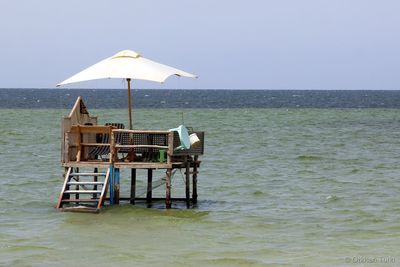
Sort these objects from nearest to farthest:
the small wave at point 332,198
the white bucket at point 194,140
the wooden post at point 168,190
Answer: the wooden post at point 168,190 < the white bucket at point 194,140 < the small wave at point 332,198

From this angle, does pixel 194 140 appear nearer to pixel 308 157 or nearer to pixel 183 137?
pixel 183 137

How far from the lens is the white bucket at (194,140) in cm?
2111

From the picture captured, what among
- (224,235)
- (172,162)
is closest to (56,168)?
(172,162)

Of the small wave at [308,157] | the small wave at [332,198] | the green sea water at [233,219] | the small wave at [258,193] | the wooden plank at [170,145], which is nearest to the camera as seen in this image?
the green sea water at [233,219]

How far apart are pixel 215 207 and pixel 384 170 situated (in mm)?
11541

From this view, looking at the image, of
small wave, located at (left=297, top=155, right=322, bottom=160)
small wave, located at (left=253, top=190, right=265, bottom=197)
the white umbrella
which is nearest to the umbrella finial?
the white umbrella

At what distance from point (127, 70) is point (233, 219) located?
4383 millimetres

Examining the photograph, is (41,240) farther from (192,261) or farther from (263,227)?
(263,227)

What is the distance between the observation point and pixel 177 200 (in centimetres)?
2353

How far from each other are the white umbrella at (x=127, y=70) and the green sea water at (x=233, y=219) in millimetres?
3219

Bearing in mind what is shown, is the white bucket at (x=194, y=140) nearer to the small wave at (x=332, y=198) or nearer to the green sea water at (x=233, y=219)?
the green sea water at (x=233, y=219)

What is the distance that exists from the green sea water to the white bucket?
5.54 ft

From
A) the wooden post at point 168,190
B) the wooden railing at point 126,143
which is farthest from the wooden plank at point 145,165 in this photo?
the wooden post at point 168,190

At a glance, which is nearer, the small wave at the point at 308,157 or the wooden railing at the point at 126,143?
the wooden railing at the point at 126,143
